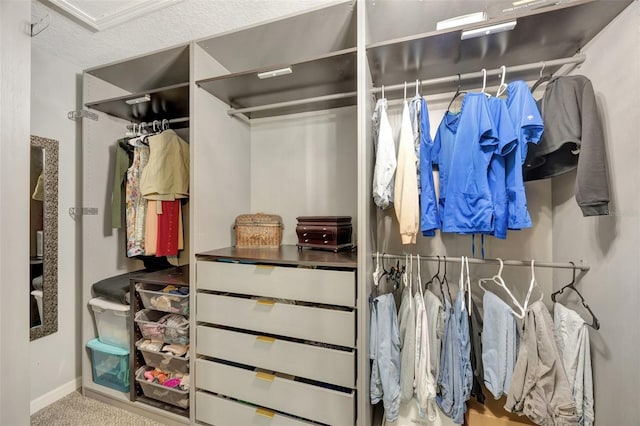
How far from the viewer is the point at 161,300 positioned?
1.58 meters

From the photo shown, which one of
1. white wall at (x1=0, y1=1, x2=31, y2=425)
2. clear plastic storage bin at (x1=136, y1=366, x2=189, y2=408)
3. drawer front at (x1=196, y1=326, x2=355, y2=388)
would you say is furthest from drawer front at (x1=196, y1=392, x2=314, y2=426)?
white wall at (x1=0, y1=1, x2=31, y2=425)

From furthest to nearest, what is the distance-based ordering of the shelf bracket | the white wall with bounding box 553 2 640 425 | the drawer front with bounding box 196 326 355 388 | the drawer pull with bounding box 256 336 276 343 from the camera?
1. the shelf bracket
2. the drawer pull with bounding box 256 336 276 343
3. the drawer front with bounding box 196 326 355 388
4. the white wall with bounding box 553 2 640 425

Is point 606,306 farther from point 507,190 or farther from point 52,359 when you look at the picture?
point 52,359

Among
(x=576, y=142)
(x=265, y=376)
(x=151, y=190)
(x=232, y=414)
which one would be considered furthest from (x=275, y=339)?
(x=576, y=142)

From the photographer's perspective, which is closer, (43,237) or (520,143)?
(520,143)

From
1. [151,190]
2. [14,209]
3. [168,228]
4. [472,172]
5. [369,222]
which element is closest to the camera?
[14,209]

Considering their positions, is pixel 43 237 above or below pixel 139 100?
below

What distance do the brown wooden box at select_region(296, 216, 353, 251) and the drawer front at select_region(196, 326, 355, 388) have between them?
56cm

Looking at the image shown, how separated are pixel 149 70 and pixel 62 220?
120 cm

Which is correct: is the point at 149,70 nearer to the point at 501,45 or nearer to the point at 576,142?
the point at 501,45

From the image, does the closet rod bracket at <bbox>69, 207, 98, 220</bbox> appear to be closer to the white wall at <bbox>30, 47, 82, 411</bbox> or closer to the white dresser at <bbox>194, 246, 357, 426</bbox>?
the white wall at <bbox>30, 47, 82, 411</bbox>

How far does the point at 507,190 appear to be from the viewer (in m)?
1.15

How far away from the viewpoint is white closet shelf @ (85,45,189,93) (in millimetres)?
1574

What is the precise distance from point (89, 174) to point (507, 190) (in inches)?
99.9
